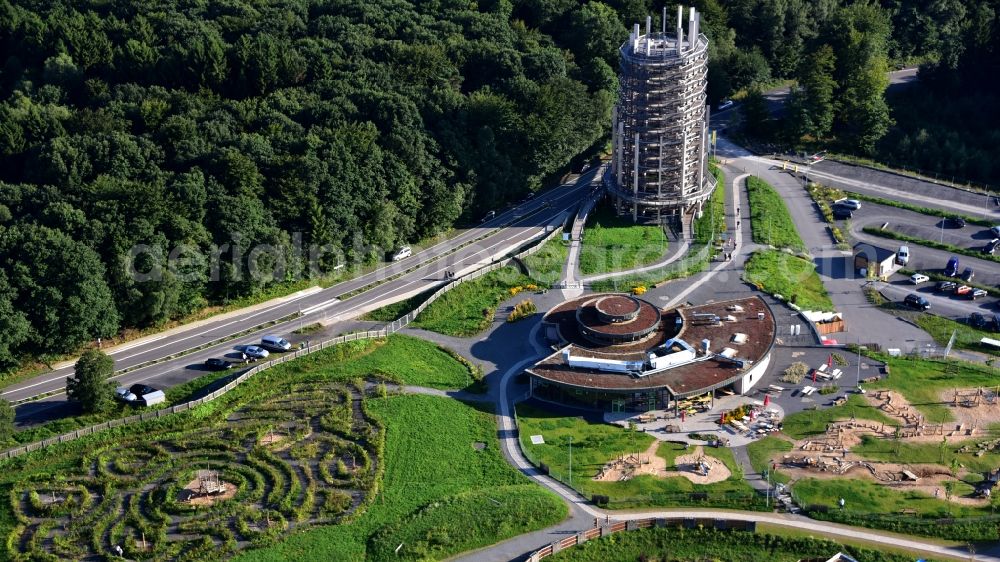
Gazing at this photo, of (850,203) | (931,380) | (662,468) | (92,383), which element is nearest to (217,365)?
(92,383)

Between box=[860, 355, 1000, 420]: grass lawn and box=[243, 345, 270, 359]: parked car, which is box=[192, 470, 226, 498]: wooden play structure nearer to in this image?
box=[243, 345, 270, 359]: parked car

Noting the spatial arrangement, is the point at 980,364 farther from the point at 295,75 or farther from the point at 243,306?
the point at 295,75

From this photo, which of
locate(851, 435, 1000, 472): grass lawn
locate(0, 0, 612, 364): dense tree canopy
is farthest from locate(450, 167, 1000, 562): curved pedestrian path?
locate(0, 0, 612, 364): dense tree canopy

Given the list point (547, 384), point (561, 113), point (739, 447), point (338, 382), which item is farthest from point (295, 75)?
point (739, 447)

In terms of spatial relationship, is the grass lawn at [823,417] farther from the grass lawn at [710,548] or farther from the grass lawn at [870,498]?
the grass lawn at [710,548]

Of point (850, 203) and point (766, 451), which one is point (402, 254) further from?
point (850, 203)
